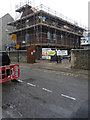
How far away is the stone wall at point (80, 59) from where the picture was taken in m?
11.2

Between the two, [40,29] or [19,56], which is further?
[40,29]

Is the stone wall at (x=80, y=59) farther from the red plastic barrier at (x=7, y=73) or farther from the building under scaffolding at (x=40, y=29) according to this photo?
the building under scaffolding at (x=40, y=29)

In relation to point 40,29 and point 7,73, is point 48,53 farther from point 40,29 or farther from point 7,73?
point 7,73

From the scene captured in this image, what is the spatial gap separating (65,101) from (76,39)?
1340 inches

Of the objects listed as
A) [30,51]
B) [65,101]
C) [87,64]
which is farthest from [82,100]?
[30,51]

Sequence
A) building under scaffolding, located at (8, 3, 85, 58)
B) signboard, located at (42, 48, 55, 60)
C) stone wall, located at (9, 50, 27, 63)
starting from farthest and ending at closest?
building under scaffolding, located at (8, 3, 85, 58) → signboard, located at (42, 48, 55, 60) → stone wall, located at (9, 50, 27, 63)

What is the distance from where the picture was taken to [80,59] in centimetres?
1162

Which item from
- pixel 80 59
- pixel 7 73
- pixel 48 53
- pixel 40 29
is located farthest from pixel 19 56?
pixel 7 73

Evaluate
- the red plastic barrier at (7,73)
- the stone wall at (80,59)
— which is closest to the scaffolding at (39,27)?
the stone wall at (80,59)

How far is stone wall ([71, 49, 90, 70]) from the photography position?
11.2 meters

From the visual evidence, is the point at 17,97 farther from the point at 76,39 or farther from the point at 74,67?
the point at 76,39

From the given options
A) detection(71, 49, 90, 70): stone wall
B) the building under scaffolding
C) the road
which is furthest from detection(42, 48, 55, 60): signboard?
the road

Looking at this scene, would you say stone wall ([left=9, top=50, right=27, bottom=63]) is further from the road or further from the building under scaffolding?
the road

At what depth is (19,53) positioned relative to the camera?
19688mm
